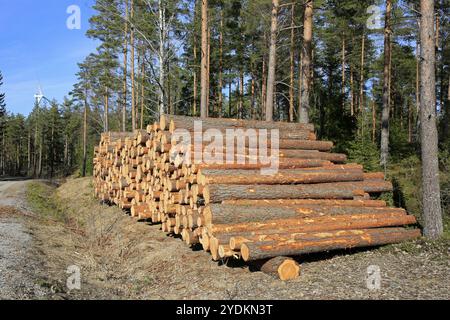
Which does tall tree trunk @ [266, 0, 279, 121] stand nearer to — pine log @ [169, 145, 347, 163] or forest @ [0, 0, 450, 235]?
forest @ [0, 0, 450, 235]

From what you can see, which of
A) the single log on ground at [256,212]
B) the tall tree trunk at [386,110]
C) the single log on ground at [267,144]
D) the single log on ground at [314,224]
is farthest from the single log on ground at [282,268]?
the tall tree trunk at [386,110]

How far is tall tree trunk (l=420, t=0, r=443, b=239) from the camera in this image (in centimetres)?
813

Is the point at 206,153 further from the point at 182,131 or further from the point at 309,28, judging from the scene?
the point at 309,28

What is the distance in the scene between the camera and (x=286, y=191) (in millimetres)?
8117

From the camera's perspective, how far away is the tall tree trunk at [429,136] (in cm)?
813

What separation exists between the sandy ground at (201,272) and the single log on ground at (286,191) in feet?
4.18

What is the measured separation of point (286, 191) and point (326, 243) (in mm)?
1527

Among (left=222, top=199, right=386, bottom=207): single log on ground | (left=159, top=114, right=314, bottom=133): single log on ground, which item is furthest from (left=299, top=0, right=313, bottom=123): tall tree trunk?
(left=222, top=199, right=386, bottom=207): single log on ground

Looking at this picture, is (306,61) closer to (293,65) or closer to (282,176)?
(282,176)

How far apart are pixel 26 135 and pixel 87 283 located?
7357 cm

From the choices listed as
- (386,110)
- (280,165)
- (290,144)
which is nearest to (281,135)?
(290,144)

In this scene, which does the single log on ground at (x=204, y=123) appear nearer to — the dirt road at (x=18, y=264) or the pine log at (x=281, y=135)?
the pine log at (x=281, y=135)
